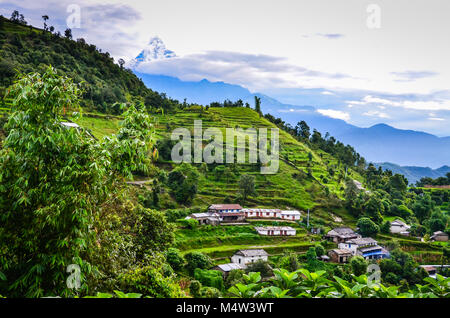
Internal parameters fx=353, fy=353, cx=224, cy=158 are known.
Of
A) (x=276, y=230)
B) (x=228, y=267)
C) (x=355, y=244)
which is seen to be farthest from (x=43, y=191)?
(x=355, y=244)

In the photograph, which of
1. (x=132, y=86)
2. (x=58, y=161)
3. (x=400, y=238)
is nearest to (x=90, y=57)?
(x=132, y=86)

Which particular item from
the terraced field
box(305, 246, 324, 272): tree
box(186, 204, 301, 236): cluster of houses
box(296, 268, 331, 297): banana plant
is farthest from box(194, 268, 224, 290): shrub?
box(296, 268, 331, 297): banana plant

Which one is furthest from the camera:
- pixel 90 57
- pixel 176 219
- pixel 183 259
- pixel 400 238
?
pixel 90 57

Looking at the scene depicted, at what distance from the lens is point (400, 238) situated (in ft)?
85.3

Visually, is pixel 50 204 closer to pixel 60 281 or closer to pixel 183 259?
pixel 60 281

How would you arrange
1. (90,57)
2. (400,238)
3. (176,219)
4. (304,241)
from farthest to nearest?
(90,57) → (400,238) → (304,241) → (176,219)

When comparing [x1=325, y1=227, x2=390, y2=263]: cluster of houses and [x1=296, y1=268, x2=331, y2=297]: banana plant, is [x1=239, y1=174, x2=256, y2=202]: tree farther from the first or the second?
[x1=296, y1=268, x2=331, y2=297]: banana plant

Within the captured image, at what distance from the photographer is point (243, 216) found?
26.0 metres

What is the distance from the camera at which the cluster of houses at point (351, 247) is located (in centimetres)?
2201

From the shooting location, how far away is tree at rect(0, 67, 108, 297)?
2414mm

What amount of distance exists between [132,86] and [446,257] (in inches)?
1660

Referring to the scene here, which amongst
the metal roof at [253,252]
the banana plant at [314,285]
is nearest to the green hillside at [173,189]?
the metal roof at [253,252]

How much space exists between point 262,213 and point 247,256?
7898 mm
